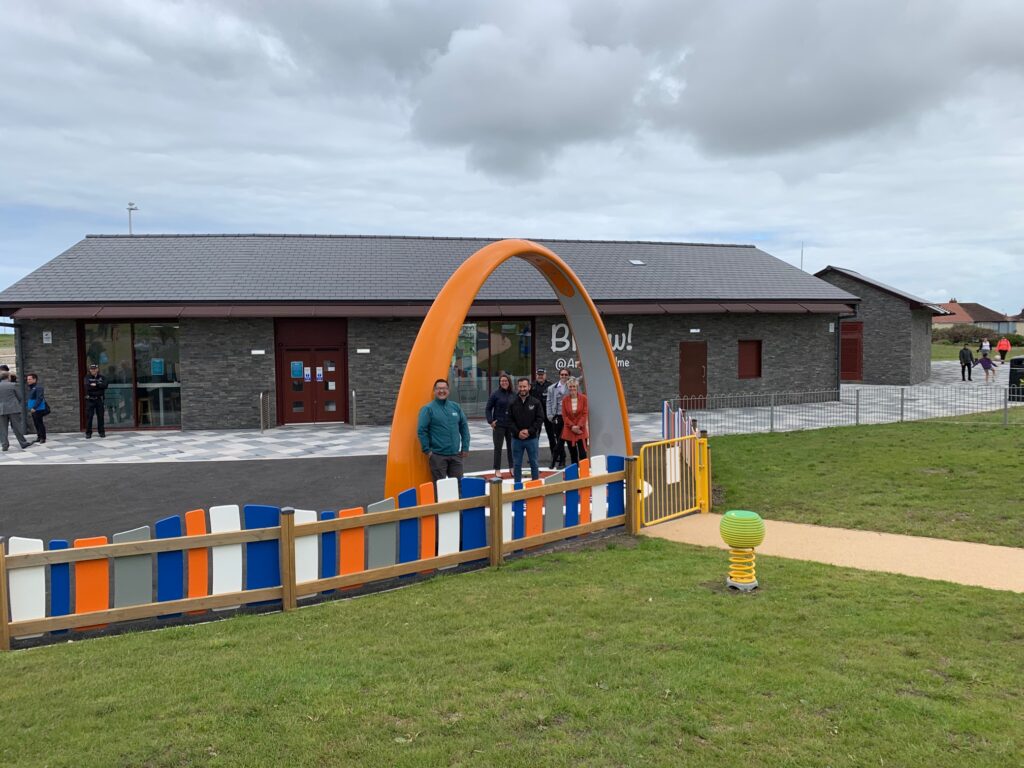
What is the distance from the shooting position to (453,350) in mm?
9633

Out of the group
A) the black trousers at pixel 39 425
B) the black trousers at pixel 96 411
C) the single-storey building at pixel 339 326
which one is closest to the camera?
the black trousers at pixel 39 425

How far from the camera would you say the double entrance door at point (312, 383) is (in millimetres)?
20938

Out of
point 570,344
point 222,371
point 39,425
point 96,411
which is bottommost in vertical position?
point 39,425

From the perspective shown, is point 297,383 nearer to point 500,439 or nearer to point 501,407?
point 500,439

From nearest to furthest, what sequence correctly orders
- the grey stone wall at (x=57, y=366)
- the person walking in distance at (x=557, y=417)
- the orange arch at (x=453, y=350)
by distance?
1. the orange arch at (x=453, y=350)
2. the person walking in distance at (x=557, y=417)
3. the grey stone wall at (x=57, y=366)

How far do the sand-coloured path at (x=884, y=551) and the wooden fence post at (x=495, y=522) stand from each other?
2.12m

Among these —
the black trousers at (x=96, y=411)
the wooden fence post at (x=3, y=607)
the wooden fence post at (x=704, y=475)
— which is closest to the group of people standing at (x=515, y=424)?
the wooden fence post at (x=704, y=475)

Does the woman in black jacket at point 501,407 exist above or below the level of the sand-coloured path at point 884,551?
above

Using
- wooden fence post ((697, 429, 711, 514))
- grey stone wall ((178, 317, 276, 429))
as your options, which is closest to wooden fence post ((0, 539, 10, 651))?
wooden fence post ((697, 429, 711, 514))

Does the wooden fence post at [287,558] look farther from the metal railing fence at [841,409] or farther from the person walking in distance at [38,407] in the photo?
the person walking in distance at [38,407]

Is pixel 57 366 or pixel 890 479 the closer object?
pixel 890 479

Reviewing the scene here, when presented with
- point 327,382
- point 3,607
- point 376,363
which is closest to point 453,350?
point 3,607

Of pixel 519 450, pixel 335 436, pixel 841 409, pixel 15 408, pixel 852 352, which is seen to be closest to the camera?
pixel 519 450

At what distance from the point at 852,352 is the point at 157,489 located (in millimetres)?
28474
